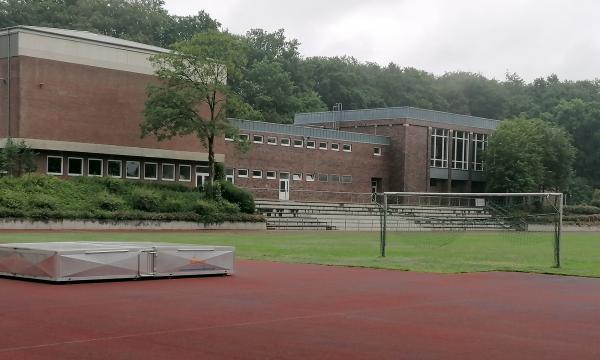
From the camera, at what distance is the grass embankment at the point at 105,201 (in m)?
44.2

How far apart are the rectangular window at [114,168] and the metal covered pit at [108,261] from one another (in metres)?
38.9

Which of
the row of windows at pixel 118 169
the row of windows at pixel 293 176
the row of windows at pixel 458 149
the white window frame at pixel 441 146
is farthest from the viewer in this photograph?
the row of windows at pixel 458 149

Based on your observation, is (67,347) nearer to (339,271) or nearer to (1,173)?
(339,271)

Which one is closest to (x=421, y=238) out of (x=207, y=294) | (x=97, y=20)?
(x=207, y=294)

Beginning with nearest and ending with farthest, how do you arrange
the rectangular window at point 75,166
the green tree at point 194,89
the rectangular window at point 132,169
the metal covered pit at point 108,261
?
the metal covered pit at point 108,261
the green tree at point 194,89
the rectangular window at point 75,166
the rectangular window at point 132,169

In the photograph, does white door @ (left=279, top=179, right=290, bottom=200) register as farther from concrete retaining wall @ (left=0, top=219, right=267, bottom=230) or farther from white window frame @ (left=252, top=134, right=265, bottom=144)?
concrete retaining wall @ (left=0, top=219, right=267, bottom=230)

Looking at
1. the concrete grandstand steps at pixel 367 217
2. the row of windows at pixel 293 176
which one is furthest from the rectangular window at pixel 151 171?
the row of windows at pixel 293 176

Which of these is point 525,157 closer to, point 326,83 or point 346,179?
point 346,179

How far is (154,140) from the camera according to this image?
58438mm

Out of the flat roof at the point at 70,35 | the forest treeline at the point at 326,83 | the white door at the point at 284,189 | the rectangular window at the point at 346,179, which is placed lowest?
the white door at the point at 284,189

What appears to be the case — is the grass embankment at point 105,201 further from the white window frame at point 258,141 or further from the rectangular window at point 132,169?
the white window frame at point 258,141

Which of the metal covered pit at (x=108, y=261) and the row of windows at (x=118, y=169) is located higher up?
the row of windows at (x=118, y=169)

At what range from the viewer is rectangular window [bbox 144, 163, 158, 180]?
194 feet

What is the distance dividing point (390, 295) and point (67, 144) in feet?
136
